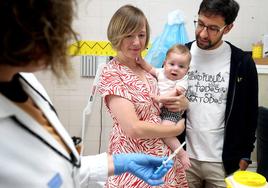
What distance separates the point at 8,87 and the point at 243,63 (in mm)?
1415

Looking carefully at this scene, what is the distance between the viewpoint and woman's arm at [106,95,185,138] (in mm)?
1265

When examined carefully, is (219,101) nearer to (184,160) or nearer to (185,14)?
(184,160)

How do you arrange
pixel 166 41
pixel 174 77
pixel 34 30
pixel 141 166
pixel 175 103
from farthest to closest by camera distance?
pixel 166 41
pixel 174 77
pixel 175 103
pixel 141 166
pixel 34 30

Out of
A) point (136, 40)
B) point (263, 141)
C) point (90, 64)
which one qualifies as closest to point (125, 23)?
point (136, 40)

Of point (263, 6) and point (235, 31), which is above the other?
point (263, 6)

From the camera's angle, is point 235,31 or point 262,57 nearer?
point 262,57

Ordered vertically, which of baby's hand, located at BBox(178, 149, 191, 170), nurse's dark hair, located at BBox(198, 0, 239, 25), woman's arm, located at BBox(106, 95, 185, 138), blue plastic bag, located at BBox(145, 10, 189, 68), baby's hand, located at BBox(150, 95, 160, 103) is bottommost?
baby's hand, located at BBox(178, 149, 191, 170)

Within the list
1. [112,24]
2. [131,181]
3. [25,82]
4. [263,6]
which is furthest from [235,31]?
[25,82]

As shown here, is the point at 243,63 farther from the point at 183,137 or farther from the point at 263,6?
the point at 263,6

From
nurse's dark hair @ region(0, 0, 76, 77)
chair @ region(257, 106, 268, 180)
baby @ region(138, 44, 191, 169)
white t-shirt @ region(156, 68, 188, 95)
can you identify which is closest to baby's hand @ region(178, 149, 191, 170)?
baby @ region(138, 44, 191, 169)

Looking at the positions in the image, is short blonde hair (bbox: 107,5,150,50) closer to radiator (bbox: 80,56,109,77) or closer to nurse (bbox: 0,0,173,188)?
nurse (bbox: 0,0,173,188)

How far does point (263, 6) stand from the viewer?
2783 millimetres

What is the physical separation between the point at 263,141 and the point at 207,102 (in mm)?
A: 486

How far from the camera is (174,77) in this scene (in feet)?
5.31
